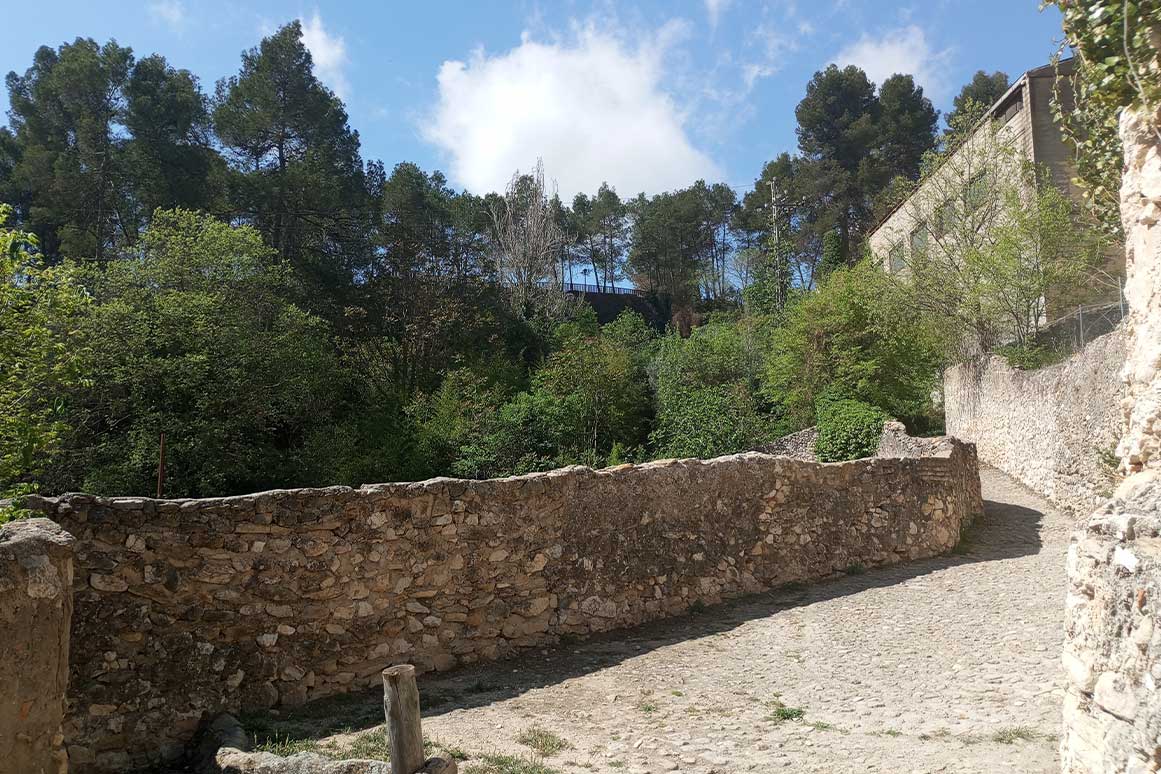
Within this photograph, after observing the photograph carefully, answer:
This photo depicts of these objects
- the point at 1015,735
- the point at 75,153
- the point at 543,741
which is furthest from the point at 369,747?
the point at 75,153

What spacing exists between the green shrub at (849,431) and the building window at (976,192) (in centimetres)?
643

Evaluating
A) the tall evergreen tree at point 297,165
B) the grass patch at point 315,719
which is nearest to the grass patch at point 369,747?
the grass patch at point 315,719

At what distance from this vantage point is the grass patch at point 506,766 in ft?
16.1

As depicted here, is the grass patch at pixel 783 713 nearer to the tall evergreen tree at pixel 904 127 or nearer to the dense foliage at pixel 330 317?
the dense foliage at pixel 330 317

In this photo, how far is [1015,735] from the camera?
493cm

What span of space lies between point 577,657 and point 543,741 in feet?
7.16

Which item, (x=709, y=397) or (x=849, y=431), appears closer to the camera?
(x=849, y=431)

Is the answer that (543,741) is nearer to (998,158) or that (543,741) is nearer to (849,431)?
(849,431)

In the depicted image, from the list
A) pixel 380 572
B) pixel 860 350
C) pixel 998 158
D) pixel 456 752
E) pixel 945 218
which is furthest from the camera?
pixel 860 350

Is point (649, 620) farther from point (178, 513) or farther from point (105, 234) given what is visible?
point (105, 234)

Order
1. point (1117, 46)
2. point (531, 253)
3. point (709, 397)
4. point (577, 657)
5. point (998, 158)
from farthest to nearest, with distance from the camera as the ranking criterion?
point (531, 253)
point (709, 397)
point (998, 158)
point (577, 657)
point (1117, 46)

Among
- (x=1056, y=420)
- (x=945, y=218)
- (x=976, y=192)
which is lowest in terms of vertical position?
(x=1056, y=420)

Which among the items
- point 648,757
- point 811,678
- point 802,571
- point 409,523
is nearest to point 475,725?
point 648,757

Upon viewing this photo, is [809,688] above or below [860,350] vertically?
below
